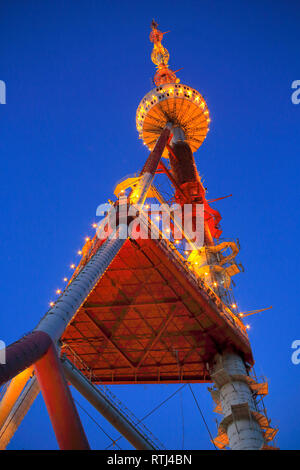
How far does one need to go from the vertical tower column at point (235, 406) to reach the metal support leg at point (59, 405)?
13214mm

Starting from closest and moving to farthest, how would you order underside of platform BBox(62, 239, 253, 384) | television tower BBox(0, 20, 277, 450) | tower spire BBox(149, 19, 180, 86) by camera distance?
television tower BBox(0, 20, 277, 450), underside of platform BBox(62, 239, 253, 384), tower spire BBox(149, 19, 180, 86)

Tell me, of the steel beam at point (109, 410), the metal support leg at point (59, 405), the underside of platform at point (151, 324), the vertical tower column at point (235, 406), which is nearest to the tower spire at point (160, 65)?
the underside of platform at point (151, 324)

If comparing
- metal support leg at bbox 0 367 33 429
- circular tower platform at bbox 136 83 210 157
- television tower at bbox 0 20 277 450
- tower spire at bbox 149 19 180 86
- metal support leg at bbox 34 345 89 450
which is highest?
tower spire at bbox 149 19 180 86

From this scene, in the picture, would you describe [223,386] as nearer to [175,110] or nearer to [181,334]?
[181,334]

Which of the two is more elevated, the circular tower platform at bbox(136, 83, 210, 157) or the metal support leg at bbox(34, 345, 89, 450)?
the circular tower platform at bbox(136, 83, 210, 157)

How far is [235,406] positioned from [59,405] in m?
14.1

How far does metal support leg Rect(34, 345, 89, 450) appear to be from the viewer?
9.85 m

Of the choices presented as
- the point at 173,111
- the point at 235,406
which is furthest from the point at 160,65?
the point at 235,406

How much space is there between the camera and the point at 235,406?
21.3m

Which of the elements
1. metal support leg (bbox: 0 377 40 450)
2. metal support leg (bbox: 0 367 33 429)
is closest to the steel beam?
metal support leg (bbox: 0 377 40 450)

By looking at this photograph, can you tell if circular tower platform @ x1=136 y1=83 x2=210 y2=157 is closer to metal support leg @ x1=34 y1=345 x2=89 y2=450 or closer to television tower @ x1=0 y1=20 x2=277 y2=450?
television tower @ x1=0 y1=20 x2=277 y2=450

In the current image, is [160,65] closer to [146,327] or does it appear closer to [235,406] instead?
[146,327]

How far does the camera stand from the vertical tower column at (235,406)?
20203 millimetres

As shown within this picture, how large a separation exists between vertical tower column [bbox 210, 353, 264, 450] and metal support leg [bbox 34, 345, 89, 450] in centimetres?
1321
